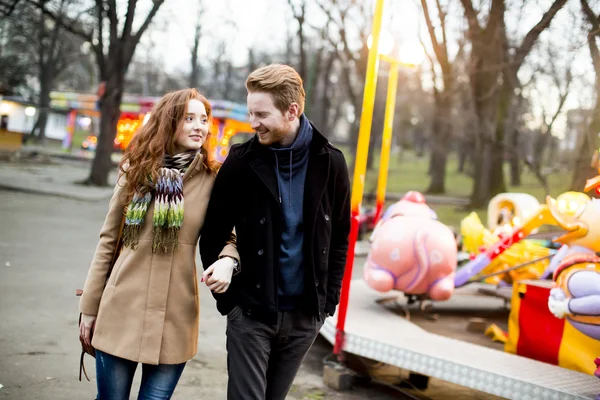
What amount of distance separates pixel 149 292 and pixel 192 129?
0.74 meters

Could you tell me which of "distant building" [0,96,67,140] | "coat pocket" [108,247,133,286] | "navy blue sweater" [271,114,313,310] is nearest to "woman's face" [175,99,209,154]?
"navy blue sweater" [271,114,313,310]

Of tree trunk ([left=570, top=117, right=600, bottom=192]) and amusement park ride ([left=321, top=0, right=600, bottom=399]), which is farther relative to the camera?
tree trunk ([left=570, top=117, right=600, bottom=192])

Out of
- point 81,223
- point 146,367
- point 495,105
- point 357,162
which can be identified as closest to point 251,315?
point 146,367

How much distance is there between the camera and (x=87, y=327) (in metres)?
3.00

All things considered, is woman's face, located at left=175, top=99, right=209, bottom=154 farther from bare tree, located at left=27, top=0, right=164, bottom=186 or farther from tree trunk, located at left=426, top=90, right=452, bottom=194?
bare tree, located at left=27, top=0, right=164, bottom=186

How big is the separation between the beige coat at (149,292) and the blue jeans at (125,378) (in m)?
0.07

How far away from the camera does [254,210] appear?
9.22ft

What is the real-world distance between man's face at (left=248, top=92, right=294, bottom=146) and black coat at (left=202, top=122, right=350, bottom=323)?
78 mm

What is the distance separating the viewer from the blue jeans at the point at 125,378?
9.68ft

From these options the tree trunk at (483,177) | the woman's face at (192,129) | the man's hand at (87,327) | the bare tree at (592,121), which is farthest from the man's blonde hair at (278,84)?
the tree trunk at (483,177)

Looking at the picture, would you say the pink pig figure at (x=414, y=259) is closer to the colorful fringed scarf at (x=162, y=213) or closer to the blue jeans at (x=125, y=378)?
the blue jeans at (x=125, y=378)

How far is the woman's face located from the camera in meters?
3.08

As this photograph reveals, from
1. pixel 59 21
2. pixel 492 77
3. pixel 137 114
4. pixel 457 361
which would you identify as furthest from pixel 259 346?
pixel 137 114

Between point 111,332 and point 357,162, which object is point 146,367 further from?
point 357,162
